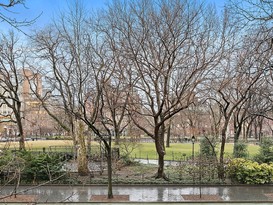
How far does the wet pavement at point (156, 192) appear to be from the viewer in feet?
49.0

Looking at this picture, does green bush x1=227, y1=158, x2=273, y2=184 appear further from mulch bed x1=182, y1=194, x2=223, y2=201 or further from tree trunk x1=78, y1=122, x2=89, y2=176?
tree trunk x1=78, y1=122, x2=89, y2=176

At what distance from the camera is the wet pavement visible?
14.9 metres

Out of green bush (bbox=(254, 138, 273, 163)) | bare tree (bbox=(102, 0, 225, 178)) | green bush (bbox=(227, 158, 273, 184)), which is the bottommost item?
green bush (bbox=(227, 158, 273, 184))

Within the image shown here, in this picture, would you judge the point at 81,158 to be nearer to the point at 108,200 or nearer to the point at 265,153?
the point at 108,200

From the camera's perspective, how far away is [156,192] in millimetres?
16484

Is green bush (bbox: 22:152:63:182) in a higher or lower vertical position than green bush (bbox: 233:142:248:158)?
lower

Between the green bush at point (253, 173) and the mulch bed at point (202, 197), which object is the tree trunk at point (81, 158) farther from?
the green bush at point (253, 173)

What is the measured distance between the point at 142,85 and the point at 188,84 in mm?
2702

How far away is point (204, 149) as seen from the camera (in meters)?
22.9

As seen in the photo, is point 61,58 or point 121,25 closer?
point 121,25

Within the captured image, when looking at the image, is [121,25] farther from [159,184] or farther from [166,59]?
[159,184]

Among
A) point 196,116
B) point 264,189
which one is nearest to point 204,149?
point 264,189

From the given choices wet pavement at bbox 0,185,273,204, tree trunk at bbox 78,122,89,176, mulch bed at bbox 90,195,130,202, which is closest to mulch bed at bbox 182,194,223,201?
wet pavement at bbox 0,185,273,204


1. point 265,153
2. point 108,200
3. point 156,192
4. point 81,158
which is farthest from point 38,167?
point 265,153
